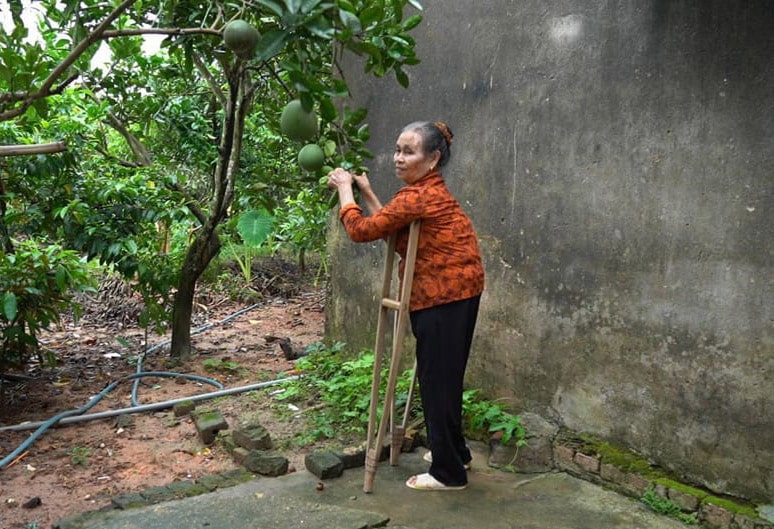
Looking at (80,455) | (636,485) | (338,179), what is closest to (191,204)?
(80,455)

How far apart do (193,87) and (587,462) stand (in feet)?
17.7

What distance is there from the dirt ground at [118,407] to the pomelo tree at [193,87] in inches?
26.0

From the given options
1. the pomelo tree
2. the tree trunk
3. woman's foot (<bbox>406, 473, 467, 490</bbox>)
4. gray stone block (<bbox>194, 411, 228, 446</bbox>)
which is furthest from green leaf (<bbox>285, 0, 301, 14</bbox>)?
the tree trunk

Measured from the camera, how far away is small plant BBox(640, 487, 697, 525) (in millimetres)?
2729

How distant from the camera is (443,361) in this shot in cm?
278

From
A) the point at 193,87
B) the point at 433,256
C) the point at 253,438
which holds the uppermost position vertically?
the point at 193,87

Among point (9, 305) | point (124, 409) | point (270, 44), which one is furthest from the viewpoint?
point (124, 409)

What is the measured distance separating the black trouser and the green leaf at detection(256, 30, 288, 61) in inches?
50.7

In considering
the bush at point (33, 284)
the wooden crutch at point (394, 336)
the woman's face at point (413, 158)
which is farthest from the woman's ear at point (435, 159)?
the bush at point (33, 284)

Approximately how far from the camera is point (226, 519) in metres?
2.64

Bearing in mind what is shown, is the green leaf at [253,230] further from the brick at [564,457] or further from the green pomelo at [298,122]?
the brick at [564,457]

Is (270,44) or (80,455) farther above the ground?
(270,44)

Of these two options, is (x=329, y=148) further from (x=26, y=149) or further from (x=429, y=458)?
(x=429, y=458)

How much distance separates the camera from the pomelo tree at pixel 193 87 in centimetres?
219
